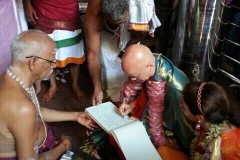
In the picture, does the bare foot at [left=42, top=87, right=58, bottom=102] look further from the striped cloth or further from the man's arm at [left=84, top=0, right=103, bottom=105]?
the man's arm at [left=84, top=0, right=103, bottom=105]

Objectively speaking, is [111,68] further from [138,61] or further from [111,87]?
[138,61]

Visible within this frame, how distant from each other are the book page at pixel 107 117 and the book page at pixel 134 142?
0.05m

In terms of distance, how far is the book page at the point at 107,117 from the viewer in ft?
4.97

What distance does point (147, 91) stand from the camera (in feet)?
5.40

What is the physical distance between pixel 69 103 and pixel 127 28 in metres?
0.93

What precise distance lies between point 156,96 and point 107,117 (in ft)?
0.91

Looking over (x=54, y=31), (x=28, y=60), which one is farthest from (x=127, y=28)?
(x=28, y=60)

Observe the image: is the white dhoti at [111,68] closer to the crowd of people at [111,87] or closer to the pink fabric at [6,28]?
the crowd of people at [111,87]

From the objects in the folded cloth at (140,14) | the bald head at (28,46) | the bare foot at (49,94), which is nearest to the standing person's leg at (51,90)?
the bare foot at (49,94)

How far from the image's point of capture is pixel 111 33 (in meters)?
2.06

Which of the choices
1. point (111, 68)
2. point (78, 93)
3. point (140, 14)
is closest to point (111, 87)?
point (111, 68)

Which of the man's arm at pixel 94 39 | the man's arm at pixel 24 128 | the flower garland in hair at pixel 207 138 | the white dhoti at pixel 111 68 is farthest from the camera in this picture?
the white dhoti at pixel 111 68

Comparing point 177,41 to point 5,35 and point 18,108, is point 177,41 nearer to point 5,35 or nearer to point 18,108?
point 5,35

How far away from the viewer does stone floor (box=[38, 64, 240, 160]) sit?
7.02 ft
